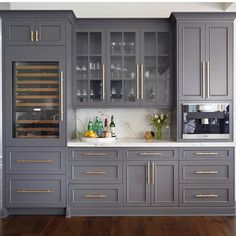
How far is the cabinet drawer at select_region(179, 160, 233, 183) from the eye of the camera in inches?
140

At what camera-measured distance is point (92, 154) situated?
3.55m

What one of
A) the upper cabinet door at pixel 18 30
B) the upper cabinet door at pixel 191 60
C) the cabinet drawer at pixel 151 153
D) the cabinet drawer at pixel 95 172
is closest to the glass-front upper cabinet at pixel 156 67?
the upper cabinet door at pixel 191 60

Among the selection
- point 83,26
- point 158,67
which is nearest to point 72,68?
point 83,26

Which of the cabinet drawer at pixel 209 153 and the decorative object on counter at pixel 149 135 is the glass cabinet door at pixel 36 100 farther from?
the cabinet drawer at pixel 209 153

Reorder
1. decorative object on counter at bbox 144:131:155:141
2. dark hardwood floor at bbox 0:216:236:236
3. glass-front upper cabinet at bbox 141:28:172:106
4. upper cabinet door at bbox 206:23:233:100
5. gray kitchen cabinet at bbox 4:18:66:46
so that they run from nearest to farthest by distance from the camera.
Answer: dark hardwood floor at bbox 0:216:236:236 → gray kitchen cabinet at bbox 4:18:66:46 → upper cabinet door at bbox 206:23:233:100 → glass-front upper cabinet at bbox 141:28:172:106 → decorative object on counter at bbox 144:131:155:141

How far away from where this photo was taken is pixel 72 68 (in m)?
3.79

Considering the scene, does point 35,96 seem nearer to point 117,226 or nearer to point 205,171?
point 117,226

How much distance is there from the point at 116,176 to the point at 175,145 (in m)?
0.78

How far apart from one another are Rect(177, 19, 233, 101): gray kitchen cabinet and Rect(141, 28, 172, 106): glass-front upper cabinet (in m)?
0.22

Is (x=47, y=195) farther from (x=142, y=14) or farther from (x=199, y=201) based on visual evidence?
(x=142, y=14)

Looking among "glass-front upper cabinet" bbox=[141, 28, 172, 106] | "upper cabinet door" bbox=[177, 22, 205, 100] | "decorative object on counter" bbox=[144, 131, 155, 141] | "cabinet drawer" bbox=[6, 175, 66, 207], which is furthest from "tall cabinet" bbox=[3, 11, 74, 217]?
"upper cabinet door" bbox=[177, 22, 205, 100]

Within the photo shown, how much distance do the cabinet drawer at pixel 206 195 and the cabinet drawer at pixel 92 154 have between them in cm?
90

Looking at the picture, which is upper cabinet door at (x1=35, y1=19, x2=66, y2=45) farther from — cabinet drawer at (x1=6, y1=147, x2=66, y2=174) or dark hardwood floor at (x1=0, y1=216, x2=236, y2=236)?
dark hardwood floor at (x1=0, y1=216, x2=236, y2=236)

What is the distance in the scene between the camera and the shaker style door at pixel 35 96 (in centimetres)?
352
